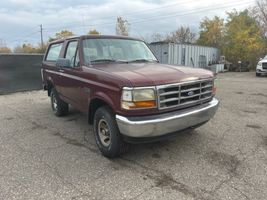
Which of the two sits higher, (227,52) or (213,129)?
(227,52)

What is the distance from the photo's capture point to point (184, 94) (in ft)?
12.6

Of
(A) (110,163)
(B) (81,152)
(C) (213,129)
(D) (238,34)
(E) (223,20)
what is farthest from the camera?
(E) (223,20)

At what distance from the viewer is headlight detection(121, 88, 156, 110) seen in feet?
11.3

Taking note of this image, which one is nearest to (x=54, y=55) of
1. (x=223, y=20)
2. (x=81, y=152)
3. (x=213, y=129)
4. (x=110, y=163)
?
(x=81, y=152)

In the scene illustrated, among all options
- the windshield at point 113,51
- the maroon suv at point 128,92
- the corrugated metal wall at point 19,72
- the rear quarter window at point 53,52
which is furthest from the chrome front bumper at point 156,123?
the corrugated metal wall at point 19,72

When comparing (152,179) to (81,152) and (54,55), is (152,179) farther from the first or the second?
(54,55)

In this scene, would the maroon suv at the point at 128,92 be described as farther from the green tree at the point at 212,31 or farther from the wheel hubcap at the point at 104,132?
the green tree at the point at 212,31

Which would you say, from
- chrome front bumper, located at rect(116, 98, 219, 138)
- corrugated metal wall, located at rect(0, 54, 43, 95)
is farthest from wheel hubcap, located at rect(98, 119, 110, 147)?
corrugated metal wall, located at rect(0, 54, 43, 95)

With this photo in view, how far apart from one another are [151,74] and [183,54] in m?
18.3

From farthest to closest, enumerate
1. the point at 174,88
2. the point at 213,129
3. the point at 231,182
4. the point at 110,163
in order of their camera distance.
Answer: the point at 213,129, the point at 110,163, the point at 174,88, the point at 231,182

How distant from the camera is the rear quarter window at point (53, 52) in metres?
6.17

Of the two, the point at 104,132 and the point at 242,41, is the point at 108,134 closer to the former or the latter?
the point at 104,132

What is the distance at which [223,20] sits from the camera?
33.0 m

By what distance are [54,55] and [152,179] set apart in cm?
419
